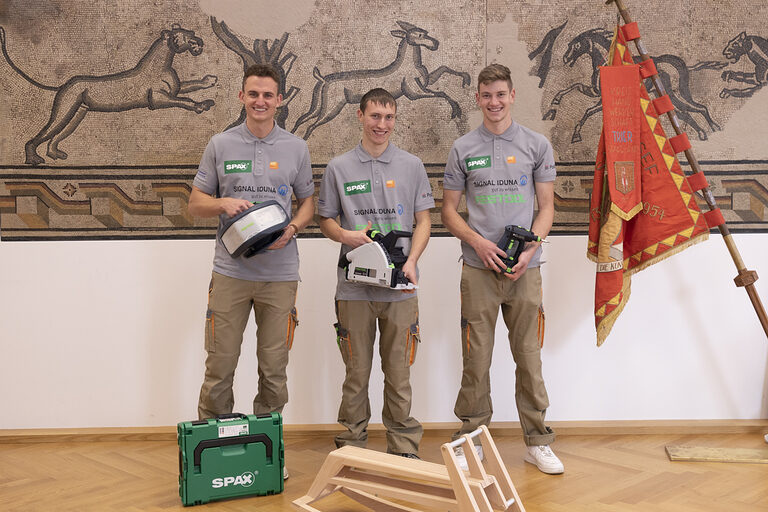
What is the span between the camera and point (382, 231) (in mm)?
2928

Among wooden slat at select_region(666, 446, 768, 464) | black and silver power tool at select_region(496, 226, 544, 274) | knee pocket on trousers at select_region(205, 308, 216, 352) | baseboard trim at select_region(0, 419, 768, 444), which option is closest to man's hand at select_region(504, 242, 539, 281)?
black and silver power tool at select_region(496, 226, 544, 274)

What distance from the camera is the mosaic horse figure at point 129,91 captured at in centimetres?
345

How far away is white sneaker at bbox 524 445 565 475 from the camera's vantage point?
2934 mm

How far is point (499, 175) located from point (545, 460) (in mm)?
1224

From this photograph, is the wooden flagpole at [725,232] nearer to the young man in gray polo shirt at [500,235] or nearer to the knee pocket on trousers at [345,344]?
the young man in gray polo shirt at [500,235]

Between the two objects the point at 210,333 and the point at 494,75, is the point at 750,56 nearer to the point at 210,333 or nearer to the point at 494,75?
the point at 494,75

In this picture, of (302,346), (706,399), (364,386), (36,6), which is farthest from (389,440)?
(36,6)

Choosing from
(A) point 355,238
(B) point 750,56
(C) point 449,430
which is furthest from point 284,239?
(B) point 750,56

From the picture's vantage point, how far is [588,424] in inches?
139

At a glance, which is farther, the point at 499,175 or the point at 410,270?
the point at 499,175

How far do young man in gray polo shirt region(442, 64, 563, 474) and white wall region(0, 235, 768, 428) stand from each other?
0.51 meters

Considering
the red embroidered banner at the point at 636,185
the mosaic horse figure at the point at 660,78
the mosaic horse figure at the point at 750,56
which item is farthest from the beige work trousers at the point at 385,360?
the mosaic horse figure at the point at 750,56

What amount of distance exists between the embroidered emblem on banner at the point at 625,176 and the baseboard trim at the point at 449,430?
1215 mm

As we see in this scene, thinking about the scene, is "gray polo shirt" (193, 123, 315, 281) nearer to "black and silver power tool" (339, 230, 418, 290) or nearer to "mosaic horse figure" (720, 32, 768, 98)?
"black and silver power tool" (339, 230, 418, 290)
